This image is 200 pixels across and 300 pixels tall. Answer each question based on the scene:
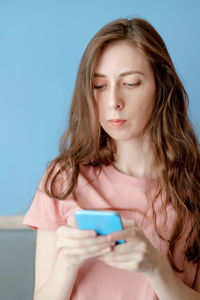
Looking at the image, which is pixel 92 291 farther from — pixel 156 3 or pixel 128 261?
pixel 156 3

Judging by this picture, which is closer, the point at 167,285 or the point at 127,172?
the point at 167,285

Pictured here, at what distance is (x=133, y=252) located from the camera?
82 centimetres

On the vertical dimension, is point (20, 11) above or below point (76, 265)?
above

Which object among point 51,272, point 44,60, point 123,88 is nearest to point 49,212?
point 51,272

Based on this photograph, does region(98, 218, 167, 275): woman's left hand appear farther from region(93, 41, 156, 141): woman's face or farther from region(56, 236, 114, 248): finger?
region(93, 41, 156, 141): woman's face

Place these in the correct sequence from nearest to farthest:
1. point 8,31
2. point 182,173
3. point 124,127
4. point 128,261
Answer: point 128,261, point 124,127, point 182,173, point 8,31

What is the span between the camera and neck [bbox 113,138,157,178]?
1.12 metres

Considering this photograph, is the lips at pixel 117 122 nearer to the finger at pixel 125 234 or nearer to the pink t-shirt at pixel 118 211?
the pink t-shirt at pixel 118 211

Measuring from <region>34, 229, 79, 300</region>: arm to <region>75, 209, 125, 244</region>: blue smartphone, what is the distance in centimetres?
17

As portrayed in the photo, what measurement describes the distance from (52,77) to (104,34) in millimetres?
342

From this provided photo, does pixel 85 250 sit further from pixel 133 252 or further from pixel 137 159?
pixel 137 159

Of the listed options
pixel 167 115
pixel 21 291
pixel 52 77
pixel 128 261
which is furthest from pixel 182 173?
pixel 21 291

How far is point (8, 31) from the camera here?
50.6 inches

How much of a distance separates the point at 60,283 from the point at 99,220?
0.30 meters
